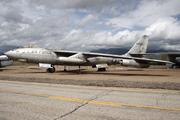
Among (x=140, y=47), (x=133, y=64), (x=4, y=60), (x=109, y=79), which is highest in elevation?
(x=140, y=47)

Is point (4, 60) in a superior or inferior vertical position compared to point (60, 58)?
superior

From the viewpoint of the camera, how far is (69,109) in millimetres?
4805

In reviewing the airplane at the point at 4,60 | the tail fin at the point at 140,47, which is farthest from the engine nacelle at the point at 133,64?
the airplane at the point at 4,60

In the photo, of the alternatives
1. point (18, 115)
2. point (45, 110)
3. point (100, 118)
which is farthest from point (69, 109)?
point (18, 115)

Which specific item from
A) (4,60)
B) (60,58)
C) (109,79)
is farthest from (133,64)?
(4,60)

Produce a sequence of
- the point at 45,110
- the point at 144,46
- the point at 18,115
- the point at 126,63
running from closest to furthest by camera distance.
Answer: the point at 18,115, the point at 45,110, the point at 126,63, the point at 144,46

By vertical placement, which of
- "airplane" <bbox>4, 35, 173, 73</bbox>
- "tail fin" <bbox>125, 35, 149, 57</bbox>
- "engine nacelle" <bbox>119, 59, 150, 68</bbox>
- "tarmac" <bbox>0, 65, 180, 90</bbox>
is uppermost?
"tail fin" <bbox>125, 35, 149, 57</bbox>

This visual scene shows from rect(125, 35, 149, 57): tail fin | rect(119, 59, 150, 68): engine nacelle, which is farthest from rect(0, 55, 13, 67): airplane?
rect(125, 35, 149, 57): tail fin

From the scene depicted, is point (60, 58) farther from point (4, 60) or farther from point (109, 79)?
point (4, 60)

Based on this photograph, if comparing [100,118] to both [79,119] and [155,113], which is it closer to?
[79,119]

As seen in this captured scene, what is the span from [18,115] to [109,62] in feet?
73.9

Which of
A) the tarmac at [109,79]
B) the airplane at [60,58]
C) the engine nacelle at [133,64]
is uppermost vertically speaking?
the airplane at [60,58]

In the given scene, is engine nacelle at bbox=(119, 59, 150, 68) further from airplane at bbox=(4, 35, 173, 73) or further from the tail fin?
the tail fin

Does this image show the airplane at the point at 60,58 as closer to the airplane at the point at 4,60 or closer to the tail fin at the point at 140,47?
the tail fin at the point at 140,47
